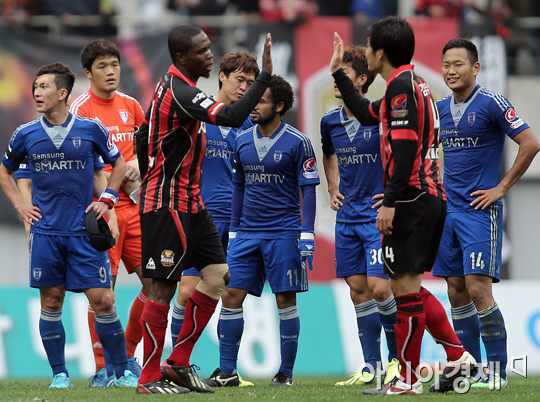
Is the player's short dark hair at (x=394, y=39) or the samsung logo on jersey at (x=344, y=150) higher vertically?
the player's short dark hair at (x=394, y=39)

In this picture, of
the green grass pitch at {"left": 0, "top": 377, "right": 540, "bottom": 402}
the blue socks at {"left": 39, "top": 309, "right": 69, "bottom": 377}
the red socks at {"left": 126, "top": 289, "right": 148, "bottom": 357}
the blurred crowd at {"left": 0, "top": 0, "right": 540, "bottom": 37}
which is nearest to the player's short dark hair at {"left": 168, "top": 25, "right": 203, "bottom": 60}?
the green grass pitch at {"left": 0, "top": 377, "right": 540, "bottom": 402}

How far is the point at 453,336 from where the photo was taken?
18.9 feet

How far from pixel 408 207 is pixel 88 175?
2.66 metres

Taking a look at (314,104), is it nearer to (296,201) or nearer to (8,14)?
(8,14)

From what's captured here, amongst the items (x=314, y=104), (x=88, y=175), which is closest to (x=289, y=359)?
(x=88, y=175)

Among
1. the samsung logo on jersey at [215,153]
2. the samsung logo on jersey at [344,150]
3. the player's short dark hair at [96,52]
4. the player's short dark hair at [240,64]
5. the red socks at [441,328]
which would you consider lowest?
the red socks at [441,328]

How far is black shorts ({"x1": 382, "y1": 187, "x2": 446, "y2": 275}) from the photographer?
17.9ft

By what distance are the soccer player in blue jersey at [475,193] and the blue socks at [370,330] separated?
0.62 metres

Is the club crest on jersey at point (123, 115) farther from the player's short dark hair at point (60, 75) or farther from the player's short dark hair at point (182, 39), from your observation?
the player's short dark hair at point (182, 39)

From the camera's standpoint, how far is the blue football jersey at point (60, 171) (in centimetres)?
663

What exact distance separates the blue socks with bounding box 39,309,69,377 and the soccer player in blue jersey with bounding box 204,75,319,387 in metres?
1.29

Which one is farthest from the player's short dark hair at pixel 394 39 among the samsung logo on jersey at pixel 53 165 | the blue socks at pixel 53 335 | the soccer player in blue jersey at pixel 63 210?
the blue socks at pixel 53 335

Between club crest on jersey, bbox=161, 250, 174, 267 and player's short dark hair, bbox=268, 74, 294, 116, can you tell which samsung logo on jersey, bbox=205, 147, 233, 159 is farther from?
club crest on jersey, bbox=161, 250, 174, 267

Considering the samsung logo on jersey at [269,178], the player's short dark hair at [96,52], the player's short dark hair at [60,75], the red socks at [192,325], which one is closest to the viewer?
the red socks at [192,325]
